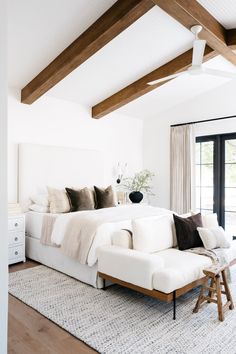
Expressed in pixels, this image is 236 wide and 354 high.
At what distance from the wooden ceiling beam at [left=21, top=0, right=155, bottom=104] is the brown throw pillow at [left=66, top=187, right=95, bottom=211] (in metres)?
1.66

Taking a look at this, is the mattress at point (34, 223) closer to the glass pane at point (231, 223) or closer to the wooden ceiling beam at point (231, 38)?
the wooden ceiling beam at point (231, 38)

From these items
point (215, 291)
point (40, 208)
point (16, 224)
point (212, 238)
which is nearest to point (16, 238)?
point (16, 224)

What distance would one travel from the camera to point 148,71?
4.88 metres

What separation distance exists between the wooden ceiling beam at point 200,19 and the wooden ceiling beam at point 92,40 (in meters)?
0.23

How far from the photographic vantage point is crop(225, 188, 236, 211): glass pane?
5.64 meters

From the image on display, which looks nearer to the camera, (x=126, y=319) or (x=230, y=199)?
(x=126, y=319)

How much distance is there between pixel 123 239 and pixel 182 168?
3.37 metres

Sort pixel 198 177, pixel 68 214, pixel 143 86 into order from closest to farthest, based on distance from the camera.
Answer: pixel 68 214
pixel 143 86
pixel 198 177

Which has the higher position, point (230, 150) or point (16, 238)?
point (230, 150)

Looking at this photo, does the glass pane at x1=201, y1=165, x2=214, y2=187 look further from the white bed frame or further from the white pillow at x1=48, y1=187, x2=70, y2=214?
the white pillow at x1=48, y1=187, x2=70, y2=214

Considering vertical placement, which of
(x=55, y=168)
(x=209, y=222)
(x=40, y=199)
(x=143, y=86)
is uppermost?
(x=143, y=86)

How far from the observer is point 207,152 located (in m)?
6.01

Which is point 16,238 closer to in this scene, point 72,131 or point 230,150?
point 72,131

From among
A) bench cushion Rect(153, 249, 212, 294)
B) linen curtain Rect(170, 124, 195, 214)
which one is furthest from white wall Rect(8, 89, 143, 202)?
bench cushion Rect(153, 249, 212, 294)
